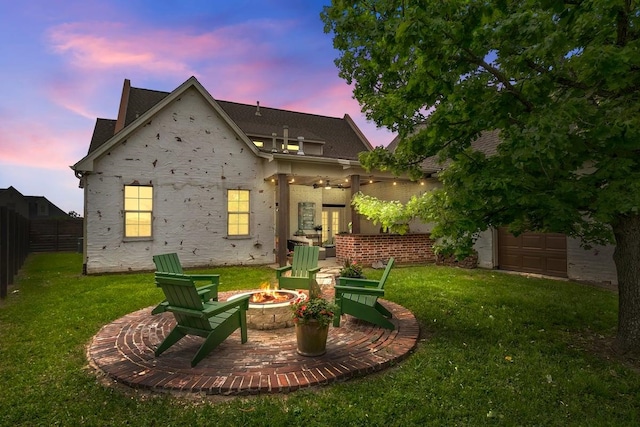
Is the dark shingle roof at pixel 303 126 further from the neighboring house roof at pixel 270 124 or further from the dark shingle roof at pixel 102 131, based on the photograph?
the dark shingle roof at pixel 102 131

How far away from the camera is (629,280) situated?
14.0 feet

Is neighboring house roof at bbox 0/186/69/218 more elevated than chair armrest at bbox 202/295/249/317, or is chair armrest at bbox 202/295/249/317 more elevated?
neighboring house roof at bbox 0/186/69/218

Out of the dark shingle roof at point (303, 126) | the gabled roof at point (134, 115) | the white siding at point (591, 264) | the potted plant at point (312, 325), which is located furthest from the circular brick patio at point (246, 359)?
the dark shingle roof at point (303, 126)

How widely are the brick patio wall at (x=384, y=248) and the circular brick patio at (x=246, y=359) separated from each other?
22.4ft

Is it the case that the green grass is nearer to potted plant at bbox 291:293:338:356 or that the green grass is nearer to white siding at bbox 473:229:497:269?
potted plant at bbox 291:293:338:356

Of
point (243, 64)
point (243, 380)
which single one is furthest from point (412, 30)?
point (243, 64)

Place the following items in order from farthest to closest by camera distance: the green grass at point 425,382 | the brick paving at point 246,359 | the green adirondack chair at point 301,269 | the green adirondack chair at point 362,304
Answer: the green adirondack chair at point 301,269
the green adirondack chair at point 362,304
the brick paving at point 246,359
the green grass at point 425,382

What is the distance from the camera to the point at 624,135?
322 centimetres

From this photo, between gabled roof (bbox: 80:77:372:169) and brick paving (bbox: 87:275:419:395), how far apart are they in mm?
12867

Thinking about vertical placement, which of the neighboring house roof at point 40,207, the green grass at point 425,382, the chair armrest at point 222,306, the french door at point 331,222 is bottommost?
the green grass at point 425,382

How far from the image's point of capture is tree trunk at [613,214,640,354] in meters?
4.17

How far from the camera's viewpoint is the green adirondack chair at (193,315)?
3.76m

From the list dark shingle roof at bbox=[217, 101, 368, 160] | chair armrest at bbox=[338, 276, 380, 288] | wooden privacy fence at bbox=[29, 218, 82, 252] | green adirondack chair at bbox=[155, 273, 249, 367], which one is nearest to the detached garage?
chair armrest at bbox=[338, 276, 380, 288]

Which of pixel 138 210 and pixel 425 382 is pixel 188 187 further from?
pixel 425 382
